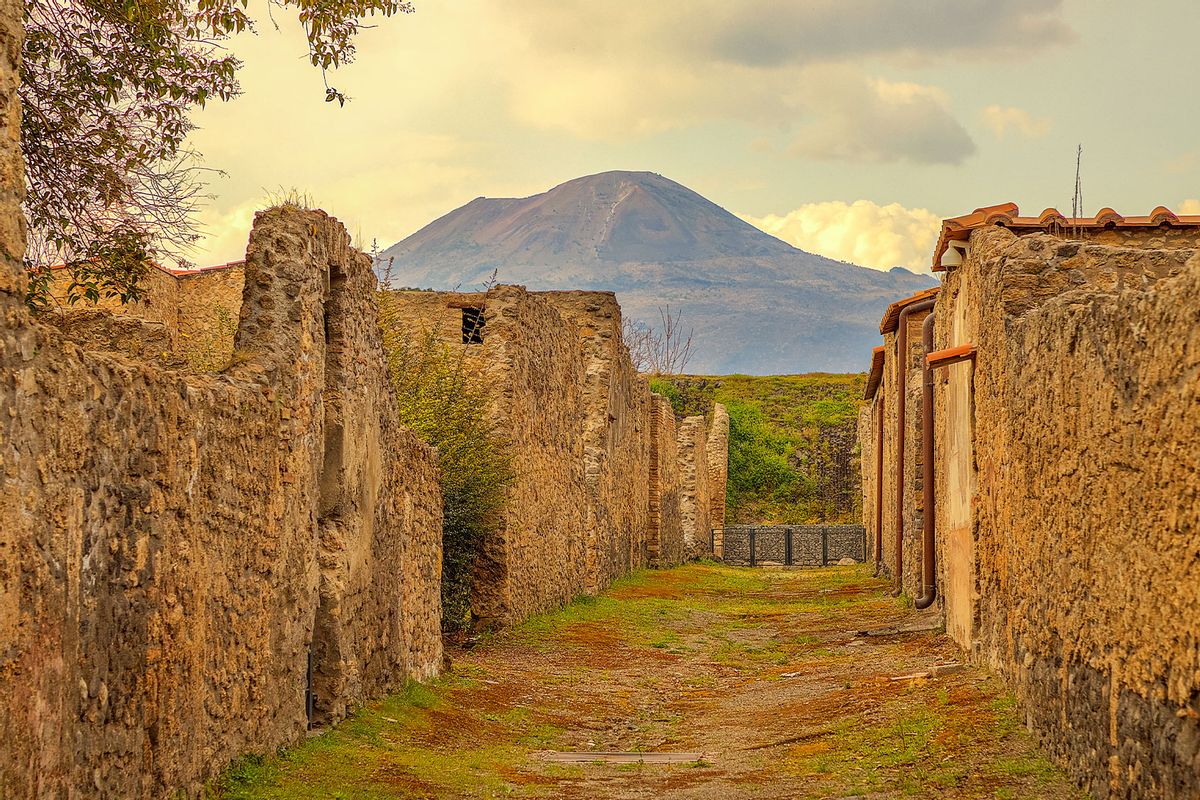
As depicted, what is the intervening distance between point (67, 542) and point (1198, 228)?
10686 millimetres

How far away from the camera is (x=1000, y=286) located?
10.4 metres

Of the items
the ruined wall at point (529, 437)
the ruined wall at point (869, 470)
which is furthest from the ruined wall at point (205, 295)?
the ruined wall at point (869, 470)

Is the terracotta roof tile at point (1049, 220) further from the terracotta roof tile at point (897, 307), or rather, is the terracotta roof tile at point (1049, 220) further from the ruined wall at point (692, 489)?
the ruined wall at point (692, 489)

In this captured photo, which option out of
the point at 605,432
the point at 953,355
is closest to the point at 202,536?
the point at 953,355

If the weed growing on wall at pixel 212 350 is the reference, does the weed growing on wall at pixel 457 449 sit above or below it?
below

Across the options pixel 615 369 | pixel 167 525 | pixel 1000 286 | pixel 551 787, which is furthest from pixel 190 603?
pixel 615 369

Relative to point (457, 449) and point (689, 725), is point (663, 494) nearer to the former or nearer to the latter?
point (457, 449)

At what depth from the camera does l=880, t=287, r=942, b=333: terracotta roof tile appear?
19.6 m

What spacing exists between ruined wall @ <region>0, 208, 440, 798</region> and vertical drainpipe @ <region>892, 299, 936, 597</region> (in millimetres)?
10041

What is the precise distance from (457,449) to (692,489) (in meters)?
24.4

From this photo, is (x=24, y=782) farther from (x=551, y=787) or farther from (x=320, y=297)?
(x=320, y=297)

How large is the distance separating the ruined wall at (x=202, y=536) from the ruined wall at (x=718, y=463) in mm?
33184

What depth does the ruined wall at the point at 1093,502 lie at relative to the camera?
5.62 m

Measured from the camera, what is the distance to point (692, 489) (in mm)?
39781
